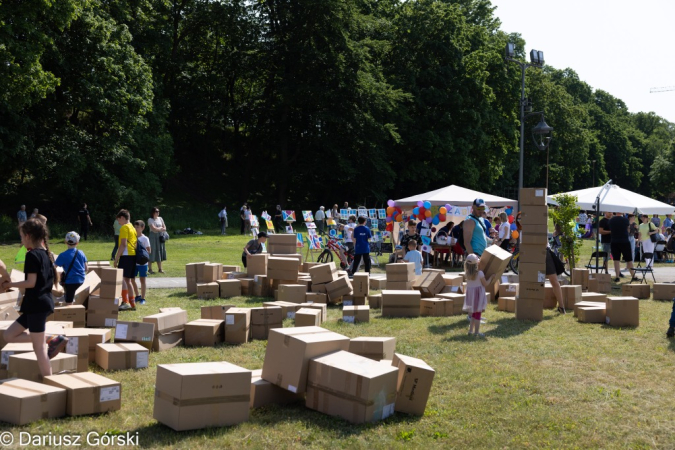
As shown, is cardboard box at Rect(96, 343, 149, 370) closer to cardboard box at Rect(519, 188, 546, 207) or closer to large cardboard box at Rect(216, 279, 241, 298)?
large cardboard box at Rect(216, 279, 241, 298)

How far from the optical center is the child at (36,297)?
5.47 metres

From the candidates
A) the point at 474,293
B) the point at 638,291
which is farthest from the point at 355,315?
the point at 638,291

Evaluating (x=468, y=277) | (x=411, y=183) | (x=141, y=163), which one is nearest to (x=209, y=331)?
(x=468, y=277)

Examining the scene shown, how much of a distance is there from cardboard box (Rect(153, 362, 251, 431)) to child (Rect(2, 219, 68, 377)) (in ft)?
4.36

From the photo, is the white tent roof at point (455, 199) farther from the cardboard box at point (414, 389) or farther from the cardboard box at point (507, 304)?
the cardboard box at point (414, 389)

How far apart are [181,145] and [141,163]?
515 inches

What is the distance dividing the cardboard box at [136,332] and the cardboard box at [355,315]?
3.19m

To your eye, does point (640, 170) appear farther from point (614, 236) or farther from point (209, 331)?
point (209, 331)

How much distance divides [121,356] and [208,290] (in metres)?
5.18

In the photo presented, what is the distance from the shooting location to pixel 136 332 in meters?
7.07

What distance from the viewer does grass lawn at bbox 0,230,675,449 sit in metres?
4.75

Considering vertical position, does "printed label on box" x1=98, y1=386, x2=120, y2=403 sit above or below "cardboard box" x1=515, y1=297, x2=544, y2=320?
below

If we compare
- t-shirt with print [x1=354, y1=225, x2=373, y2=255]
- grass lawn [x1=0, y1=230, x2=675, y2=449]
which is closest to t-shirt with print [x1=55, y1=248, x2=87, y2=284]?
grass lawn [x1=0, y1=230, x2=675, y2=449]

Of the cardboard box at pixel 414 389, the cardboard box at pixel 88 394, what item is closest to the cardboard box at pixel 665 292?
the cardboard box at pixel 414 389
